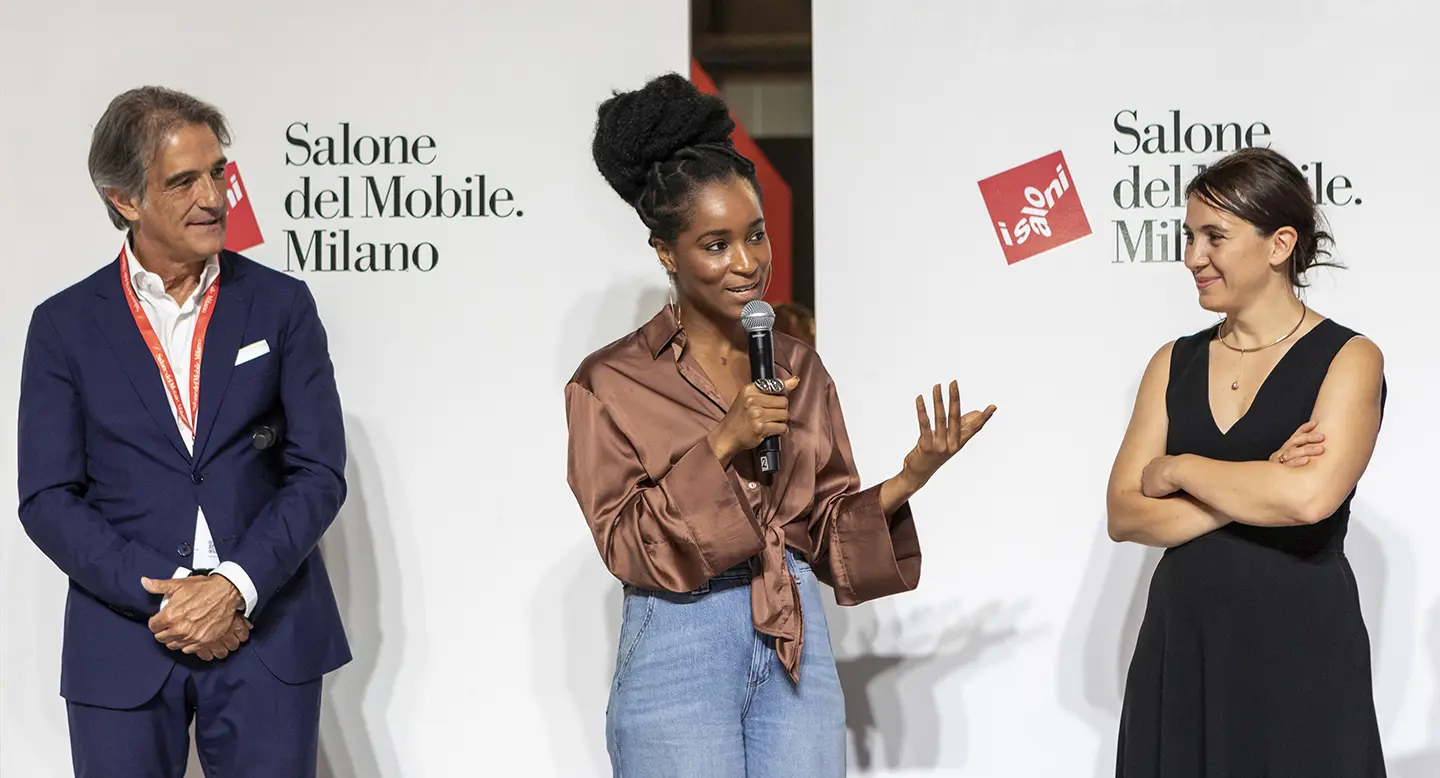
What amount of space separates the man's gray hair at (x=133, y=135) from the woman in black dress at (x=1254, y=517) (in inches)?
77.4

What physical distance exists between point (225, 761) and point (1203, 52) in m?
2.85

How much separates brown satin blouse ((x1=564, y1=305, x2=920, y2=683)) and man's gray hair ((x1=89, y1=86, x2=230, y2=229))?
0.98 m

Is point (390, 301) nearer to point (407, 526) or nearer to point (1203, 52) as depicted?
point (407, 526)

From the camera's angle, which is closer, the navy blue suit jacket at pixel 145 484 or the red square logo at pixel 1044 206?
the navy blue suit jacket at pixel 145 484

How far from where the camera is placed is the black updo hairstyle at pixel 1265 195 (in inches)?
105

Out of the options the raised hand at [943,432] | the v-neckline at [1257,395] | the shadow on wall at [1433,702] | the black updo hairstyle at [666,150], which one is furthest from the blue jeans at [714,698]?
the shadow on wall at [1433,702]

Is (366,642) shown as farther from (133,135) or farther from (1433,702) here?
(1433,702)

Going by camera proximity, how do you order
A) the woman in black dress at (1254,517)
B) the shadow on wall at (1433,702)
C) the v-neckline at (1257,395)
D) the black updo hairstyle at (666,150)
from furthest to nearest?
the shadow on wall at (1433,702) < the v-neckline at (1257,395) < the woman in black dress at (1254,517) < the black updo hairstyle at (666,150)

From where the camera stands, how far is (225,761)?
273 cm

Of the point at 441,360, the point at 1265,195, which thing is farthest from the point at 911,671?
the point at 1265,195

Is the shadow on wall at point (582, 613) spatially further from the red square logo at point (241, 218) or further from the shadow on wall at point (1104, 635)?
the shadow on wall at point (1104, 635)

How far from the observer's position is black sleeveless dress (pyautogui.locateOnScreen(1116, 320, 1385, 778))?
255 cm

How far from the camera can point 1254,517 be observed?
2525 mm

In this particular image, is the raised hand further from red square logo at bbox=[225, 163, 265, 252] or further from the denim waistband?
red square logo at bbox=[225, 163, 265, 252]
